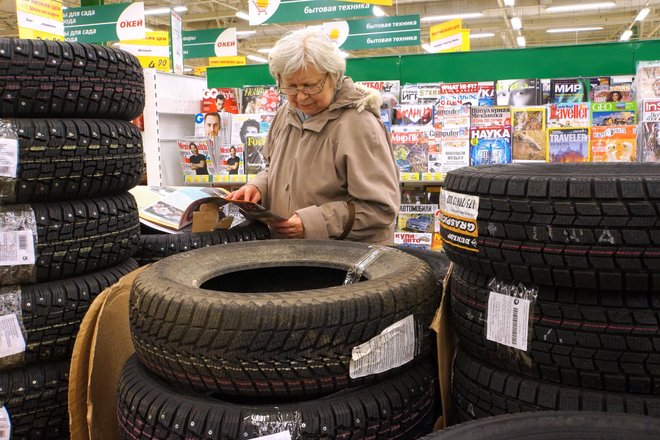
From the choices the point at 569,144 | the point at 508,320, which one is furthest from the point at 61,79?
the point at 569,144

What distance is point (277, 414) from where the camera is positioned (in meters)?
1.12

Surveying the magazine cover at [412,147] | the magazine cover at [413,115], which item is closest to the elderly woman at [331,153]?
the magazine cover at [412,147]

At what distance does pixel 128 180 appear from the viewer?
1.93m

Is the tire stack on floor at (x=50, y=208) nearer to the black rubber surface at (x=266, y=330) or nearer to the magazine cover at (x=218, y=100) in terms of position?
the black rubber surface at (x=266, y=330)

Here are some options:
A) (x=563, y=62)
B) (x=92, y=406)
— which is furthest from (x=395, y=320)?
(x=563, y=62)

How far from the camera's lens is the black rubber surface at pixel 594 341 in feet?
3.54

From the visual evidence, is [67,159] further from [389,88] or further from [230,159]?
[389,88]

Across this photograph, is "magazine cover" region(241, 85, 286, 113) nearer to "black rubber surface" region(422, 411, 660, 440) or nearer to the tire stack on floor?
the tire stack on floor

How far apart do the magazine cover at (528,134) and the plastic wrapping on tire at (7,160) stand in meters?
3.45

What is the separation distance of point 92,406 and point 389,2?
5911 mm

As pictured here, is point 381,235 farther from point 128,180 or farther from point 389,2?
point 389,2

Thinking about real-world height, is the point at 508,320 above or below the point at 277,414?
above

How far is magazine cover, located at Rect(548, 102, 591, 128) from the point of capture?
13.8 ft

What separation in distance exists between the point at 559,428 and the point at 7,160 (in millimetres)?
1511
